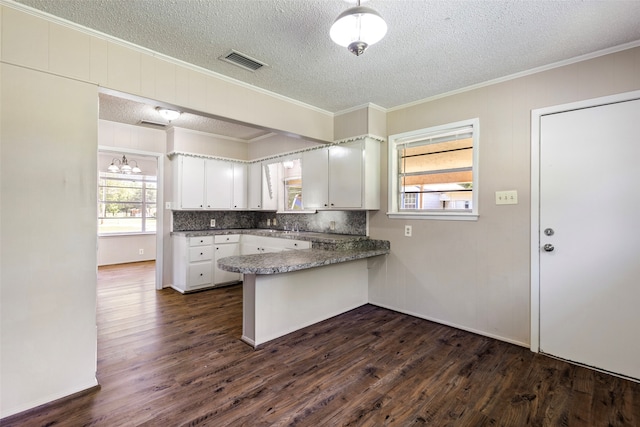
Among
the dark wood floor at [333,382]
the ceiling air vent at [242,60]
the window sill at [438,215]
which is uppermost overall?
the ceiling air vent at [242,60]

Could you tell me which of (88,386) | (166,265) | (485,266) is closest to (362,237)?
(485,266)

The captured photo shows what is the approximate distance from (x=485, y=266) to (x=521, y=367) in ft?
2.96

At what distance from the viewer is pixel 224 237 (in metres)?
4.98

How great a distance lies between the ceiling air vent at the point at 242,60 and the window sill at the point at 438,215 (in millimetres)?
2158

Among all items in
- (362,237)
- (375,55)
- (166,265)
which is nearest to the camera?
(375,55)

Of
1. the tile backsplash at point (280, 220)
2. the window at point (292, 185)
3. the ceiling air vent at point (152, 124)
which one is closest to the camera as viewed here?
the tile backsplash at point (280, 220)

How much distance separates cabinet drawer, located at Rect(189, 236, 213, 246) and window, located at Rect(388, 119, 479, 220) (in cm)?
280

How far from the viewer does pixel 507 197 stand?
2.86 meters

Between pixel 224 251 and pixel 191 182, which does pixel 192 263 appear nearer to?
pixel 224 251

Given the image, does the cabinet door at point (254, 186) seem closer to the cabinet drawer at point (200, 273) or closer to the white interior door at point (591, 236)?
the cabinet drawer at point (200, 273)

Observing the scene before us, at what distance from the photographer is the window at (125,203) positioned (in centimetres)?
701

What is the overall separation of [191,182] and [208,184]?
11.2 inches

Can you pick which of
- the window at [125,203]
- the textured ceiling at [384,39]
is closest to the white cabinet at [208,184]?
the textured ceiling at [384,39]

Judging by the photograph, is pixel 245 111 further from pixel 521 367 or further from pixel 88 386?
pixel 521 367
